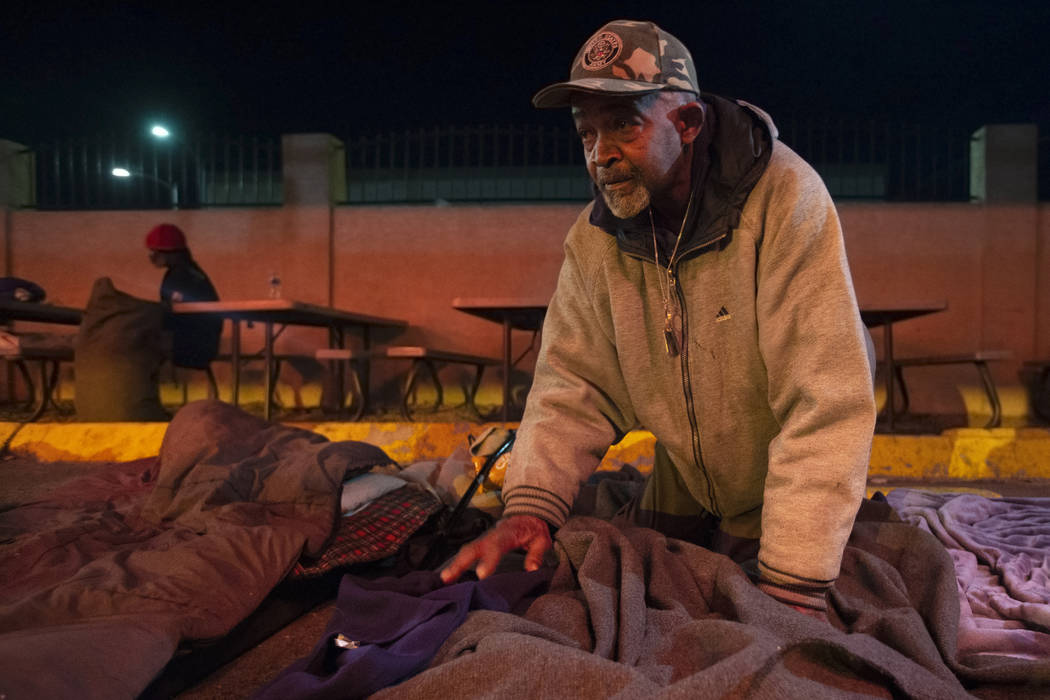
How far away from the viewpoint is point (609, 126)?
158 cm

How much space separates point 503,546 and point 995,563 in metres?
1.33

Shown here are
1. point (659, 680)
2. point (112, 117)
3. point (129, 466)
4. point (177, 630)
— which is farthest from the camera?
point (112, 117)

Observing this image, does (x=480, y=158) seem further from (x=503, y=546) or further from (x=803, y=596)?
(x=803, y=596)

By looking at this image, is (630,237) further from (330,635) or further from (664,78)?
(330,635)

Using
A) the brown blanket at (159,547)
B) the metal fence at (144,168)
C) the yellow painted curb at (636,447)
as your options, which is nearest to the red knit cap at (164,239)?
the yellow painted curb at (636,447)

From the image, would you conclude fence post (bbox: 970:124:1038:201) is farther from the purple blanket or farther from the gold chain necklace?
the gold chain necklace

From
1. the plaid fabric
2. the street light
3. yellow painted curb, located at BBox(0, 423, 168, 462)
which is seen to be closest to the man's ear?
the plaid fabric

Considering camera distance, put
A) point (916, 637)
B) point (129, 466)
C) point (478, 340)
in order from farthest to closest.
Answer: point (478, 340), point (129, 466), point (916, 637)

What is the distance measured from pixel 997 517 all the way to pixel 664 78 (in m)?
1.81

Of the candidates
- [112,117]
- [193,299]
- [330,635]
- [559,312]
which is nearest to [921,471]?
[559,312]

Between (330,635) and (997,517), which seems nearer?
(330,635)

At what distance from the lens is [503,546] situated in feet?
5.34

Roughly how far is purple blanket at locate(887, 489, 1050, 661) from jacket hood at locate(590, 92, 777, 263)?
1007 mm

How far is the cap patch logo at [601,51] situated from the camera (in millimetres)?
1564
